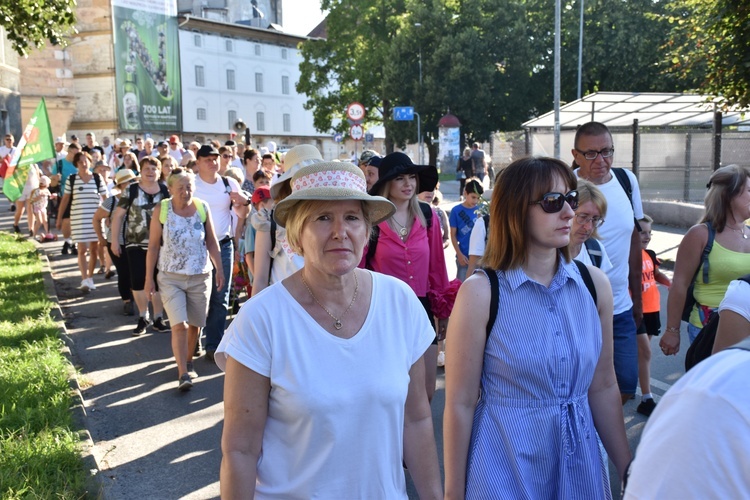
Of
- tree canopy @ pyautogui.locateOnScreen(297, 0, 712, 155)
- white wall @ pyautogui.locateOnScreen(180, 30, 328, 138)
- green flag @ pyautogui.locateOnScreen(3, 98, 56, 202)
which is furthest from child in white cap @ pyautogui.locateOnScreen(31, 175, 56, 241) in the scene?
white wall @ pyautogui.locateOnScreen(180, 30, 328, 138)

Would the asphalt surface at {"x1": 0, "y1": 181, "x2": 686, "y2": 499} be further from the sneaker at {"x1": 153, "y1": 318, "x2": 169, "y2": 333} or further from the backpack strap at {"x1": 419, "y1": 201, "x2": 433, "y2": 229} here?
the backpack strap at {"x1": 419, "y1": 201, "x2": 433, "y2": 229}

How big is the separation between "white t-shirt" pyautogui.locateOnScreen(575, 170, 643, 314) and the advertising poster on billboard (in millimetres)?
62447

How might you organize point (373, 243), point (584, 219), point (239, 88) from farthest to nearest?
point (239, 88) < point (373, 243) < point (584, 219)

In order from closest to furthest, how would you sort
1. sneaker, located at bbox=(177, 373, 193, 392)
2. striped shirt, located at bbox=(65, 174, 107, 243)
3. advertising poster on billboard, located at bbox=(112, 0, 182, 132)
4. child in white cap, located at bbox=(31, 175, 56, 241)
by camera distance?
sneaker, located at bbox=(177, 373, 193, 392)
striped shirt, located at bbox=(65, 174, 107, 243)
child in white cap, located at bbox=(31, 175, 56, 241)
advertising poster on billboard, located at bbox=(112, 0, 182, 132)

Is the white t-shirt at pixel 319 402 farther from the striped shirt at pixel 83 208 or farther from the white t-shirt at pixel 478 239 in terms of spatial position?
the striped shirt at pixel 83 208

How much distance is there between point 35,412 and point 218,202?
341 cm

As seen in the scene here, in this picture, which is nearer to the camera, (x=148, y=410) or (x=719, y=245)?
(x=719, y=245)

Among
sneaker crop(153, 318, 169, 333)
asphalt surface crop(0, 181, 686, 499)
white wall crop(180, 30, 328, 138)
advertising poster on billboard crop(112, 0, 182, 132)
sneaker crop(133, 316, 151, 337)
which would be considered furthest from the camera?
white wall crop(180, 30, 328, 138)

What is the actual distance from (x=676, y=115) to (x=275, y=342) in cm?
2164

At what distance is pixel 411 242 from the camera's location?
17.6 feet

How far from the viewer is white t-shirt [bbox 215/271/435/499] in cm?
243

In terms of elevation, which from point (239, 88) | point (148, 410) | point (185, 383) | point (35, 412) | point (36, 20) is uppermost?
point (239, 88)

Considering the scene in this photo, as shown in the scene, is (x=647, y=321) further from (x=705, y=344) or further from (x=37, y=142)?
(x=37, y=142)

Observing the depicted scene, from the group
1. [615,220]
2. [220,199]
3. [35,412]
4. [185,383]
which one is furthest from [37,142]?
[615,220]
